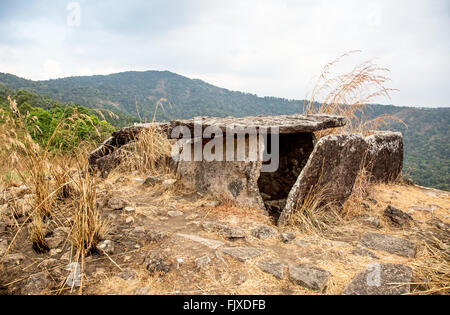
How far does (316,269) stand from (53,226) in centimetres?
212

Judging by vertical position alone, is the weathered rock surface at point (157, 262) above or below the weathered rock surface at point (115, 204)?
below

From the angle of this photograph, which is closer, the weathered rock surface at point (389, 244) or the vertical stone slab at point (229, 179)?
the weathered rock surface at point (389, 244)

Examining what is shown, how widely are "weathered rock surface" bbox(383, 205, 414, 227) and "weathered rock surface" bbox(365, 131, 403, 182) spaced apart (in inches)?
47.1

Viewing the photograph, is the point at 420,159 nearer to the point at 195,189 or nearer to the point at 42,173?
the point at 195,189

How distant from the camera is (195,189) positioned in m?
3.64

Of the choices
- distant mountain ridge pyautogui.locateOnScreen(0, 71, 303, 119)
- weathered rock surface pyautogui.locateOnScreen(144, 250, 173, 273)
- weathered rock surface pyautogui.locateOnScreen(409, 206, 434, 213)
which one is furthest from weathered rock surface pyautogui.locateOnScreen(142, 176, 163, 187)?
distant mountain ridge pyautogui.locateOnScreen(0, 71, 303, 119)

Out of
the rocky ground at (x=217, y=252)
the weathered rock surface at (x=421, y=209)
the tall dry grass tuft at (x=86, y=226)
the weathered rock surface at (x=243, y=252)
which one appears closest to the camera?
the rocky ground at (x=217, y=252)

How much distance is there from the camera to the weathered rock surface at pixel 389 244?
216 cm

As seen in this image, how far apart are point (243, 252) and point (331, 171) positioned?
1481 mm

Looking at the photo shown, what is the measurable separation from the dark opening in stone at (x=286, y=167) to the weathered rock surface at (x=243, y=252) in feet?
5.00

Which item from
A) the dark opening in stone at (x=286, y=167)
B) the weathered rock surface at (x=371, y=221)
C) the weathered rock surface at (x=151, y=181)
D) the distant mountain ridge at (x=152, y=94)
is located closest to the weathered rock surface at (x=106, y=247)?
the weathered rock surface at (x=151, y=181)

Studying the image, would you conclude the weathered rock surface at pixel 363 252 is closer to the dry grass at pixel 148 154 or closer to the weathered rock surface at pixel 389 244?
the weathered rock surface at pixel 389 244

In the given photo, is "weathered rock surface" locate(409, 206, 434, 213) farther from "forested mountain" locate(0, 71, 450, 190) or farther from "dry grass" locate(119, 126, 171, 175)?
"dry grass" locate(119, 126, 171, 175)
